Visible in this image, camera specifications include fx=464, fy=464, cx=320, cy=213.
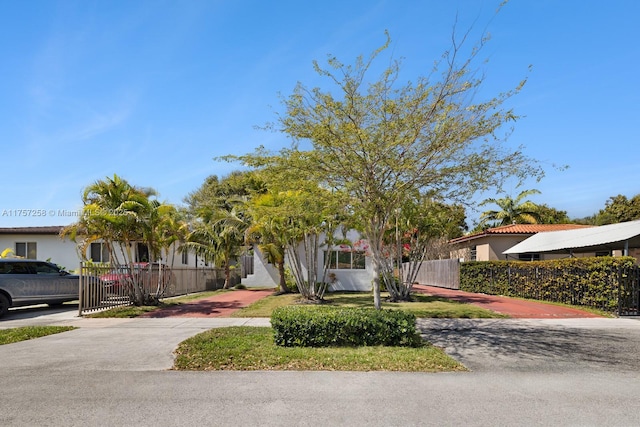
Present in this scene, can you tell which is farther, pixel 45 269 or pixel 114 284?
pixel 114 284

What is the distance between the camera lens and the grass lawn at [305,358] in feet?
24.2

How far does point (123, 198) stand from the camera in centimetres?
1541

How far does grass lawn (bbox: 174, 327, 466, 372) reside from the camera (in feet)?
24.2

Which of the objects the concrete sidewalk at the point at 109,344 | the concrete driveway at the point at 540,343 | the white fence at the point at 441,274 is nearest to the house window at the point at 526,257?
the white fence at the point at 441,274

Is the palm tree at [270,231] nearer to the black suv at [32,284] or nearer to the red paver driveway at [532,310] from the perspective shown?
the black suv at [32,284]

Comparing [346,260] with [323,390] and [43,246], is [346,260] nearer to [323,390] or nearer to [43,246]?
[323,390]

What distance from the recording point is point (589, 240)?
65.3ft

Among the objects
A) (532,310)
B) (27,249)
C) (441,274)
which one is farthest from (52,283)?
(441,274)

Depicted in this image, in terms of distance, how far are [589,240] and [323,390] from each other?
1799 centimetres

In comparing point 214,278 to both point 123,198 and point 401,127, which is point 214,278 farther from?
point 401,127

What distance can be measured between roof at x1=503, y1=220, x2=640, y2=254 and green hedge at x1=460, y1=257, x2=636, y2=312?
5.36ft

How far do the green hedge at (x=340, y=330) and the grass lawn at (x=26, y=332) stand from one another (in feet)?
19.7

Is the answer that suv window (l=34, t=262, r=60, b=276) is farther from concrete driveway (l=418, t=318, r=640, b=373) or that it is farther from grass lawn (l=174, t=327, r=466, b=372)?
concrete driveway (l=418, t=318, r=640, b=373)

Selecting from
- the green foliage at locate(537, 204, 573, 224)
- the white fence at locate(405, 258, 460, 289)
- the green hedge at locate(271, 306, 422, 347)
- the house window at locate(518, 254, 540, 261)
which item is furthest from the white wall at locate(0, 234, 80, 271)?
the green foliage at locate(537, 204, 573, 224)
